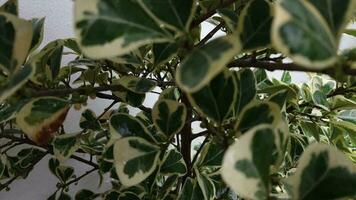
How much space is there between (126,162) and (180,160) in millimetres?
150

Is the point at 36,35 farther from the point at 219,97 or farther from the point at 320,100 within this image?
the point at 320,100

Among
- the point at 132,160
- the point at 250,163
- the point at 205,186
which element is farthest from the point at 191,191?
the point at 250,163

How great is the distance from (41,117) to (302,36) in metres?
0.27

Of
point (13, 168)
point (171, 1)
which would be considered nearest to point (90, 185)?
point (13, 168)

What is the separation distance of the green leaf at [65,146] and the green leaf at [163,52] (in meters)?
0.21

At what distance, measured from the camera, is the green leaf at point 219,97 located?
1.21 ft

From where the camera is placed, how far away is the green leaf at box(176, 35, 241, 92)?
0.25 m

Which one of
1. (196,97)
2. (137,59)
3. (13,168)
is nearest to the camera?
(196,97)

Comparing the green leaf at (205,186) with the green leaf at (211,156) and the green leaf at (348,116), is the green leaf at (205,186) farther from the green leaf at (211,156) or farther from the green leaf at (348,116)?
the green leaf at (348,116)

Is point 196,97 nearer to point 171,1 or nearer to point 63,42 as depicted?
point 171,1

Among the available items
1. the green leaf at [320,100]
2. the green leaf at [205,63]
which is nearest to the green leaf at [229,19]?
the green leaf at [205,63]

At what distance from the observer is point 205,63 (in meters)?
0.26

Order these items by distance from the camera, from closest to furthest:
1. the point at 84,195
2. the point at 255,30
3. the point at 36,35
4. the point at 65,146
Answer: the point at 255,30, the point at 36,35, the point at 65,146, the point at 84,195

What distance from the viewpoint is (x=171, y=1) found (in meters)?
0.30
